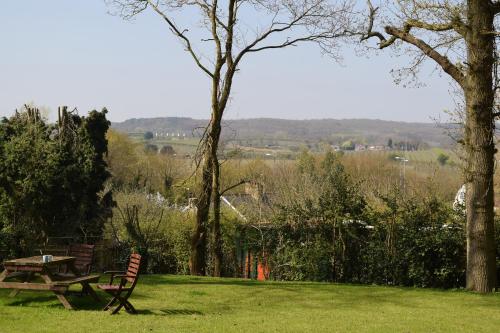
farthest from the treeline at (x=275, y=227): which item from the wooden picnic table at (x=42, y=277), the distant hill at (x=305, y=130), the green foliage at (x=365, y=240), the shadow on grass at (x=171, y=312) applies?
the distant hill at (x=305, y=130)

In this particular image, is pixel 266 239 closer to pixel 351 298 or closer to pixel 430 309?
pixel 351 298

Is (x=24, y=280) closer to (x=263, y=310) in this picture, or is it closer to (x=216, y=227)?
(x=263, y=310)

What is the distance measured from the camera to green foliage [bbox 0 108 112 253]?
65.5 feet

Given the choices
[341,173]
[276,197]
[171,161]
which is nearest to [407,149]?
[171,161]

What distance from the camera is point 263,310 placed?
13852mm

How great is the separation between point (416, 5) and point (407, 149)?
13054 cm

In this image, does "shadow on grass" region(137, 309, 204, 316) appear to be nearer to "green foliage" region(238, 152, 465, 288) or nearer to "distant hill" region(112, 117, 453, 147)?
"green foliage" region(238, 152, 465, 288)

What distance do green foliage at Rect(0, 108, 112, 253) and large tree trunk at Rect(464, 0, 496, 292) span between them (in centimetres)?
1129

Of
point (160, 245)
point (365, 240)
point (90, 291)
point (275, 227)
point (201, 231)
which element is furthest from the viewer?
point (160, 245)

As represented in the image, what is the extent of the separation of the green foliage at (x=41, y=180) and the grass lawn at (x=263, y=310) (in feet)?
14.7

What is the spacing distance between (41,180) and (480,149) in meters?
12.0

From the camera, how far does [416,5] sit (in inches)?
726

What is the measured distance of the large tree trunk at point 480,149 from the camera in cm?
1770

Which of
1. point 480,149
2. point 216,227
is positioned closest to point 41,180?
point 216,227
